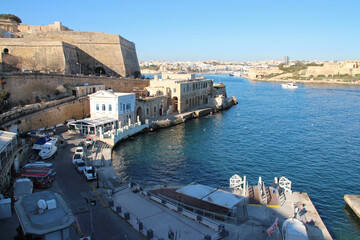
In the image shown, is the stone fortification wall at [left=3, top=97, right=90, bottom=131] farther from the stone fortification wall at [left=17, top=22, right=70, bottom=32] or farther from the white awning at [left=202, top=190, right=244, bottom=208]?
the stone fortification wall at [left=17, top=22, right=70, bottom=32]

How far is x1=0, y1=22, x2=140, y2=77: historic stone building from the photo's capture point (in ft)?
121

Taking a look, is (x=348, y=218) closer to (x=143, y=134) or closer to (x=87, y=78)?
(x=143, y=134)

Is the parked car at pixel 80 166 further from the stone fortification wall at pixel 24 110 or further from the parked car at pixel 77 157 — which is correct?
the stone fortification wall at pixel 24 110

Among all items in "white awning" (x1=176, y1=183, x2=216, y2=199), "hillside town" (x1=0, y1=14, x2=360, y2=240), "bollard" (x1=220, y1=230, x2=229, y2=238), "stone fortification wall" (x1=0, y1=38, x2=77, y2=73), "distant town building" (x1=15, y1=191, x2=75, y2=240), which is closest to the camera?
"distant town building" (x1=15, y1=191, x2=75, y2=240)

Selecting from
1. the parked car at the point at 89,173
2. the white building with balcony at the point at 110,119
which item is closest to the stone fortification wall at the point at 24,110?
the white building with balcony at the point at 110,119

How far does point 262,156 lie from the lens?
24578 millimetres

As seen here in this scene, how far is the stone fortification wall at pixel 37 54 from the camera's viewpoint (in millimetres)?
36781

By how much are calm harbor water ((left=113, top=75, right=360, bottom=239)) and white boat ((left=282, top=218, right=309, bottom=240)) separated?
3.75 meters

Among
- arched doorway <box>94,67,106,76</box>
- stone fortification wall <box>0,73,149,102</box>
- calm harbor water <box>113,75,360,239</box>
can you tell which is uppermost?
arched doorway <box>94,67,106,76</box>

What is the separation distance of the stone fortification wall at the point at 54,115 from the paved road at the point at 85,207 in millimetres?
6549

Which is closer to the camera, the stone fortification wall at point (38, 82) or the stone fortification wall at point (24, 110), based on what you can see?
the stone fortification wall at point (24, 110)

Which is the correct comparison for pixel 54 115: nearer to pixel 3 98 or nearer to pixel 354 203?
pixel 3 98

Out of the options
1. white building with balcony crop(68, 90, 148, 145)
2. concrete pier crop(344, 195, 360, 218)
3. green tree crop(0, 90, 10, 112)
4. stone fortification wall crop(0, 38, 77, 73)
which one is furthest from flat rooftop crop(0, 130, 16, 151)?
stone fortification wall crop(0, 38, 77, 73)

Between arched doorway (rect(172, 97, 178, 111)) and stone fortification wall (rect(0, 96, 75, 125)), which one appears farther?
arched doorway (rect(172, 97, 178, 111))
